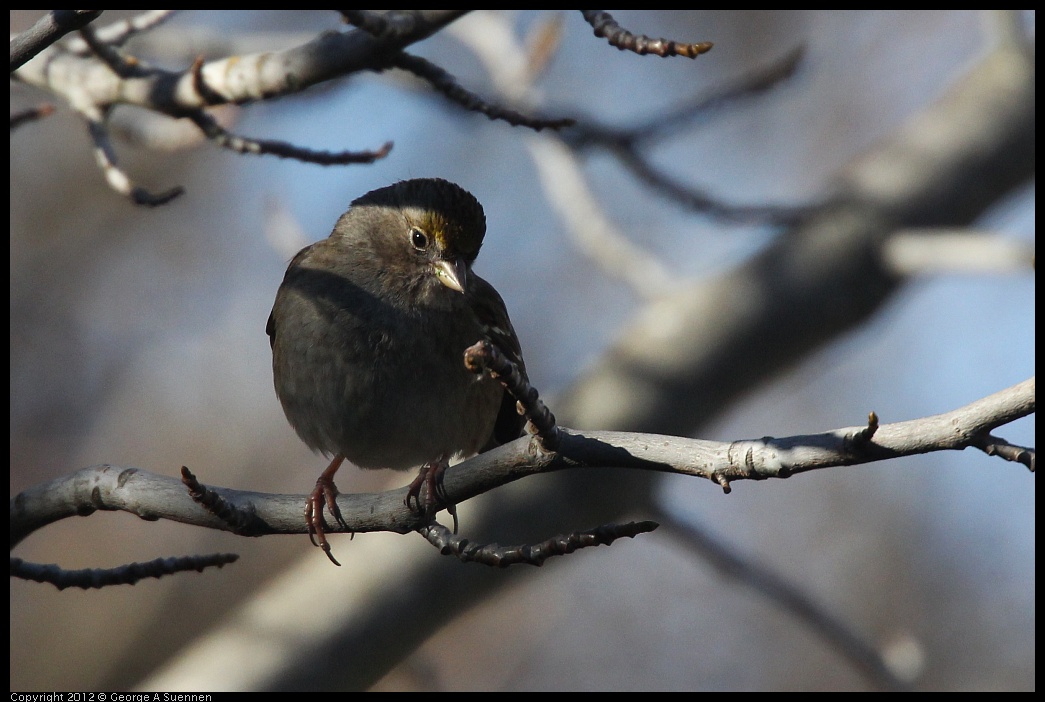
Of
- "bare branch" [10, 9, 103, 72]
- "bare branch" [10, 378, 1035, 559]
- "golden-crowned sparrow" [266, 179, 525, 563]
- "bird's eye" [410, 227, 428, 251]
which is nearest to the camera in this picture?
"bare branch" [10, 378, 1035, 559]

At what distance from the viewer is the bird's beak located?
387 centimetres

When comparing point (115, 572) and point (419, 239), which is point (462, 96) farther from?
point (115, 572)

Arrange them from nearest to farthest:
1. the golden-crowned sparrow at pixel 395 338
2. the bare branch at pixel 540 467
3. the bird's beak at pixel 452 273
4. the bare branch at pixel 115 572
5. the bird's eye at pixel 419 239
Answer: the bare branch at pixel 540 467 < the bare branch at pixel 115 572 < the golden-crowned sparrow at pixel 395 338 < the bird's beak at pixel 452 273 < the bird's eye at pixel 419 239

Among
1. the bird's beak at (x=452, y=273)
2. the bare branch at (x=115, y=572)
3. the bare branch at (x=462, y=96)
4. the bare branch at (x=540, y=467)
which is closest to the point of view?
the bare branch at (x=540, y=467)

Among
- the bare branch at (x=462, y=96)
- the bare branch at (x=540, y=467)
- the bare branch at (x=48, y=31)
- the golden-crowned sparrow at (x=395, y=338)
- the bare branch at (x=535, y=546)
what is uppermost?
the bare branch at (x=462, y=96)

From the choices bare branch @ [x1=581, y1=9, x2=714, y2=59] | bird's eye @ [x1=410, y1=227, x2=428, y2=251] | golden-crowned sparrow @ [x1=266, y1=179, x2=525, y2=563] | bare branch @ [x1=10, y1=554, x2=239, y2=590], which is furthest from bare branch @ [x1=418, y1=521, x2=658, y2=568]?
bird's eye @ [x1=410, y1=227, x2=428, y2=251]

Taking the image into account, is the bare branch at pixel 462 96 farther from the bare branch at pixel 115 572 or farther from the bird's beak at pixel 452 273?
the bare branch at pixel 115 572

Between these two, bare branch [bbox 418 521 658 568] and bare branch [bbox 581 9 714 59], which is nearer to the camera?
bare branch [bbox 418 521 658 568]

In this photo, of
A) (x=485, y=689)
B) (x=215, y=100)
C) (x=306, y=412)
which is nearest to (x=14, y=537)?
(x=306, y=412)

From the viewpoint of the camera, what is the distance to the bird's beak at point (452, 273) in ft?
12.7

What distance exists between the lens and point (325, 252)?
13.9ft

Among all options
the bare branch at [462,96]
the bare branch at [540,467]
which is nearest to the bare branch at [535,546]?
the bare branch at [540,467]

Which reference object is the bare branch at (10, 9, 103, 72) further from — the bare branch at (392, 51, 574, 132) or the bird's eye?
the bird's eye

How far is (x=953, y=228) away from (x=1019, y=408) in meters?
4.09
